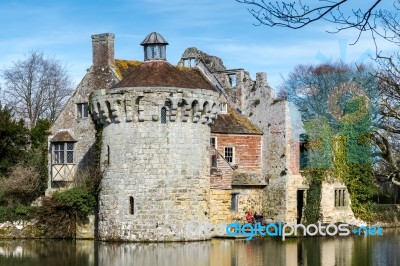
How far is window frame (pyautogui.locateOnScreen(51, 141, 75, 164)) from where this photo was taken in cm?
3831

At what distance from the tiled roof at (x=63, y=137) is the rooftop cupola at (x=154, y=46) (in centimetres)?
604

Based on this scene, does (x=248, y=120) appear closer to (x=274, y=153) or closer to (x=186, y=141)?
(x=274, y=153)

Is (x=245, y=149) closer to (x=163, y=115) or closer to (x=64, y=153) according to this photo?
(x=163, y=115)

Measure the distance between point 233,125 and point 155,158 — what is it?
831 cm

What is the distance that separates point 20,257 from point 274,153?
15.6 metres

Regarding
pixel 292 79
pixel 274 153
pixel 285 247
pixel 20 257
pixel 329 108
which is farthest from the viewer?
pixel 292 79

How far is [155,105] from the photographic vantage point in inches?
1272

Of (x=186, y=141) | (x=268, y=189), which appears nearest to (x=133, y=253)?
(x=186, y=141)

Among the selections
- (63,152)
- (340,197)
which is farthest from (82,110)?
(340,197)

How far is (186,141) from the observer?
32688 millimetres

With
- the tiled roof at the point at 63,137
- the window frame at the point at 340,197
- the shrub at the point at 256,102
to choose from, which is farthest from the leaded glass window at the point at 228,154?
the tiled roof at the point at 63,137

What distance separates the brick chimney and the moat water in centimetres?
892

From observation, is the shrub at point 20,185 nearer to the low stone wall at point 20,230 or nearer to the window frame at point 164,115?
the low stone wall at point 20,230

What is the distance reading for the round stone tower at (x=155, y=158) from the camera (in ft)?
106
